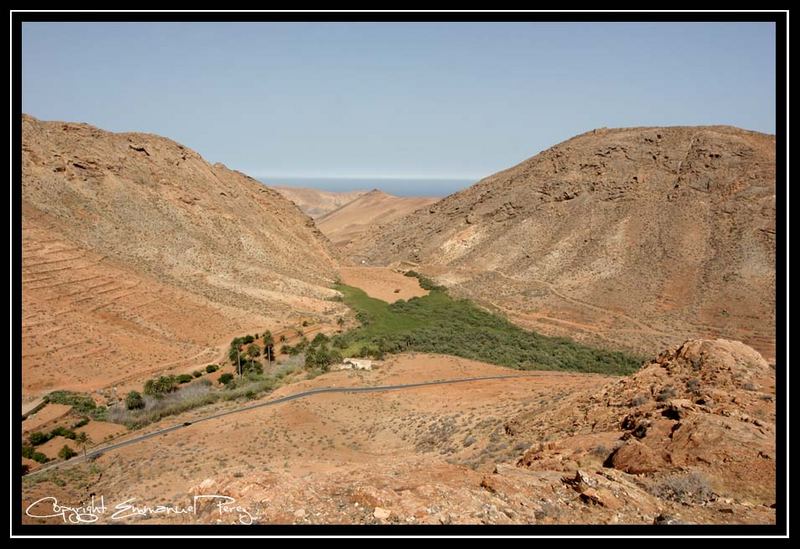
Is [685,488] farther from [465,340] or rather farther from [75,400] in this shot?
[465,340]

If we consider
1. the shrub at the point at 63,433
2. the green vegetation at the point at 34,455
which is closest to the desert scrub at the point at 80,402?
the shrub at the point at 63,433

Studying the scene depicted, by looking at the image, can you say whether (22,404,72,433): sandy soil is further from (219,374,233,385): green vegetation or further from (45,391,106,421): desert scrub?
(219,374,233,385): green vegetation

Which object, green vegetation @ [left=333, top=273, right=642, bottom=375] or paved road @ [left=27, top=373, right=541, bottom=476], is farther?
green vegetation @ [left=333, top=273, right=642, bottom=375]

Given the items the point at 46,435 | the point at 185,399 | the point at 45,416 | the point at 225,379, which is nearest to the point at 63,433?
the point at 46,435

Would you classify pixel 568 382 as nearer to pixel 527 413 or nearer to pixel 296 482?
pixel 527 413

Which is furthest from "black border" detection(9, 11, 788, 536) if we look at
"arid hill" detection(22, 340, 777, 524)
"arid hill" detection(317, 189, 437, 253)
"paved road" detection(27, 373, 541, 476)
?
"arid hill" detection(317, 189, 437, 253)
